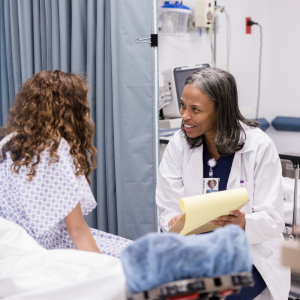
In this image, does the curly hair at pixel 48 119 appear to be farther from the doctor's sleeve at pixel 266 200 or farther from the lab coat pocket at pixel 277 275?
the lab coat pocket at pixel 277 275

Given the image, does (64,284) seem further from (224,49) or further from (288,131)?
(288,131)

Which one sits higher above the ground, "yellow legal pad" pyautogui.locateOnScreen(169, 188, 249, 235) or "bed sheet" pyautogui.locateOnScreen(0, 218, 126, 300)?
"yellow legal pad" pyautogui.locateOnScreen(169, 188, 249, 235)

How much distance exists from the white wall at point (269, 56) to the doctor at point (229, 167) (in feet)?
7.44

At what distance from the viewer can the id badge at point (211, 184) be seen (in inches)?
61.7

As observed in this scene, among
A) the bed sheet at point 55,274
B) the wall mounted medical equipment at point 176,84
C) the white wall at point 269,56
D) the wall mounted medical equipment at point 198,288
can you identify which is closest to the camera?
the wall mounted medical equipment at point 198,288

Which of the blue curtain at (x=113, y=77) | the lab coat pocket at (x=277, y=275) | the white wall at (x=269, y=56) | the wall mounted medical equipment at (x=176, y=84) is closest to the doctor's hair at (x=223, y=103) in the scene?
the lab coat pocket at (x=277, y=275)

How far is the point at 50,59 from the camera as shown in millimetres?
2242

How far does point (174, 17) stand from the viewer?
3.20m

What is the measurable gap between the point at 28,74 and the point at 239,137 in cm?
147

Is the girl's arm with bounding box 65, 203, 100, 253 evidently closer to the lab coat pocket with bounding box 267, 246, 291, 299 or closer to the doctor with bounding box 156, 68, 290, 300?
the doctor with bounding box 156, 68, 290, 300

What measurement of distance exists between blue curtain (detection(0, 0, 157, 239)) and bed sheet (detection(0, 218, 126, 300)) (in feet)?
3.80

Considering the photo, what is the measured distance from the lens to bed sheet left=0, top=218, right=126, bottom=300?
0.83 meters

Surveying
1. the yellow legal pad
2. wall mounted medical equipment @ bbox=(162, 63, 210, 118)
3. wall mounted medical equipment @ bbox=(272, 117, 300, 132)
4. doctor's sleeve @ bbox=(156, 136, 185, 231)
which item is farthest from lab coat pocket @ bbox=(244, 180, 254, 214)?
wall mounted medical equipment @ bbox=(272, 117, 300, 132)

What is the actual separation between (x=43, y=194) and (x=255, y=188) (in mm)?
860
